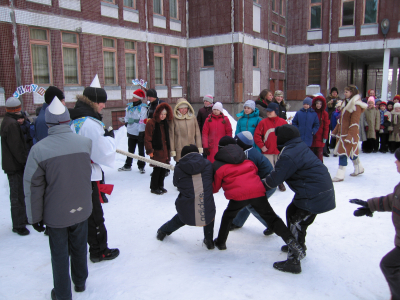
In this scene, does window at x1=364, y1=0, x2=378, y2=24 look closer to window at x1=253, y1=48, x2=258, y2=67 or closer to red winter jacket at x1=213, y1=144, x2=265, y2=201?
window at x1=253, y1=48, x2=258, y2=67

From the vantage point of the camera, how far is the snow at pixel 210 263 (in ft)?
9.83

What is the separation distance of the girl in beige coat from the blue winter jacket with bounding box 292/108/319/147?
246 centimetres

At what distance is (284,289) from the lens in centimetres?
300

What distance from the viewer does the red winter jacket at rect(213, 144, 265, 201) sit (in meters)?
3.44

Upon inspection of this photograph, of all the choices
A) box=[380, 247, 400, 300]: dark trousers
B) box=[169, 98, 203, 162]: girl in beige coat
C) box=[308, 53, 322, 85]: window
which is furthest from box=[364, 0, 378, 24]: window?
box=[380, 247, 400, 300]: dark trousers

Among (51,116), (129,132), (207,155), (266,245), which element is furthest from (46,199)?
(129,132)

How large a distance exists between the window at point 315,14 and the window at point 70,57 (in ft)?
56.2

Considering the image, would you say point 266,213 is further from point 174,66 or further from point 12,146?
point 174,66

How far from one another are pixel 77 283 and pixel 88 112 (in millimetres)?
1747

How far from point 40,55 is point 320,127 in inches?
392

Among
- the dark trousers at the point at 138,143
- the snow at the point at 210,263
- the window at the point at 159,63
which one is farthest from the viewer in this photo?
the window at the point at 159,63

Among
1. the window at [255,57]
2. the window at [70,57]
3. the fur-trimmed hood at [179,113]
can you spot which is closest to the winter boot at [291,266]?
the fur-trimmed hood at [179,113]

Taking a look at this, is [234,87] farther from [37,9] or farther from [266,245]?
[266,245]

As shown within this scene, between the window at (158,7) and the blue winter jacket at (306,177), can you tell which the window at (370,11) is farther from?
the blue winter jacket at (306,177)
